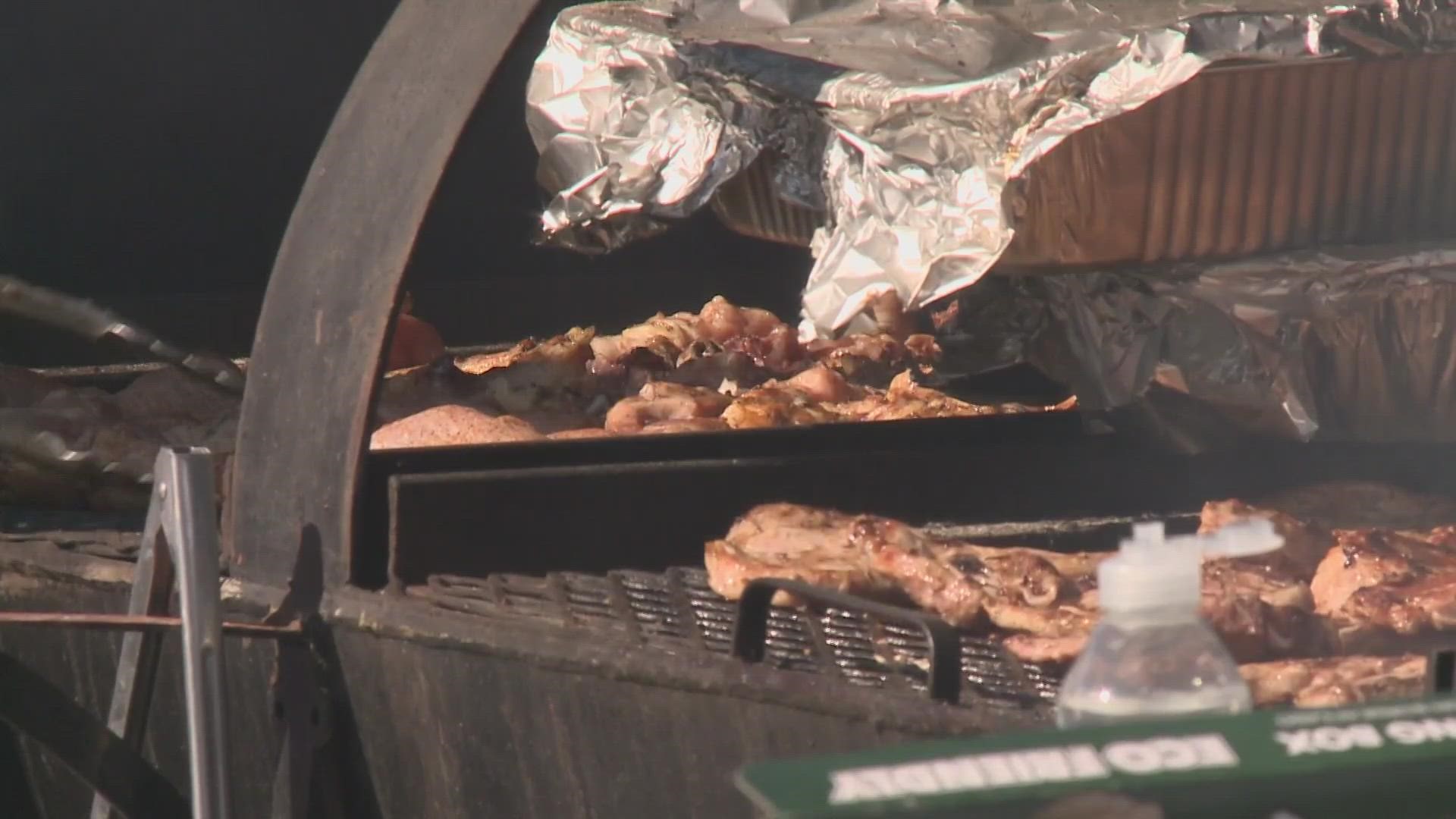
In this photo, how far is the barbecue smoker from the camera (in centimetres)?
200

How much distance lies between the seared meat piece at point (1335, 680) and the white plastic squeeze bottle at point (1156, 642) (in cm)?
62

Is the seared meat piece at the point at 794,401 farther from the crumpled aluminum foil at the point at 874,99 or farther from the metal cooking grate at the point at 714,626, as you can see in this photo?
the metal cooking grate at the point at 714,626

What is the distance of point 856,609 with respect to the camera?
184cm

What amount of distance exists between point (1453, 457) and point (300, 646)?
81.3 inches

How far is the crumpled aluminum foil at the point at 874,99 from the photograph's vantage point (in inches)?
107

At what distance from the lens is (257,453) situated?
99.6 inches

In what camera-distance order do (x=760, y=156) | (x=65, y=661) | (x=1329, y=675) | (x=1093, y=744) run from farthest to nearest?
(x=760, y=156)
(x=65, y=661)
(x=1329, y=675)
(x=1093, y=744)

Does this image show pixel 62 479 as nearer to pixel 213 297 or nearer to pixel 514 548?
pixel 514 548

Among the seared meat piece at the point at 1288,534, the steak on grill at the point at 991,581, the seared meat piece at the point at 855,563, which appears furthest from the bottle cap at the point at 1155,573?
the seared meat piece at the point at 1288,534

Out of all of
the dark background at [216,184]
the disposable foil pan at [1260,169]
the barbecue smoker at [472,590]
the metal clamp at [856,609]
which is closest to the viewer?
the metal clamp at [856,609]

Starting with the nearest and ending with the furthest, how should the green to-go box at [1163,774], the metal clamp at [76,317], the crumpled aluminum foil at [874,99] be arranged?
the green to-go box at [1163,774], the crumpled aluminum foil at [874,99], the metal clamp at [76,317]

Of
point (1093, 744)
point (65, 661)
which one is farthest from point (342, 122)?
point (1093, 744)

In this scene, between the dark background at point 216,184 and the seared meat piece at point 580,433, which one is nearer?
the seared meat piece at point 580,433

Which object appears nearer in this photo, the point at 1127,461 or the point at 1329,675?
the point at 1329,675
